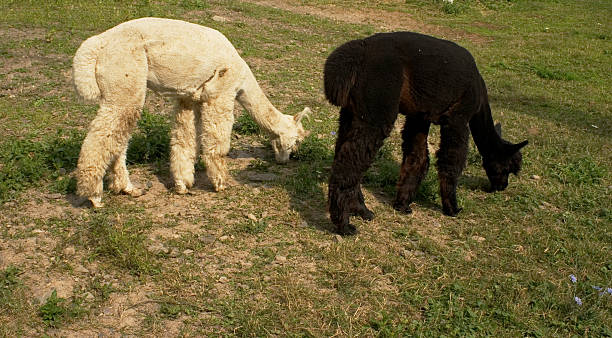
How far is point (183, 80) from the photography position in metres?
5.68

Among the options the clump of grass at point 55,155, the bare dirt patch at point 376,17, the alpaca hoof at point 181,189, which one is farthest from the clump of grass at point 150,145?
the bare dirt patch at point 376,17

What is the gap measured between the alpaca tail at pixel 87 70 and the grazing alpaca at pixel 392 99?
237 cm

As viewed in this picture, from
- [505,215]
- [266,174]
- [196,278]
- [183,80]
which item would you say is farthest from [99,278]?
[505,215]

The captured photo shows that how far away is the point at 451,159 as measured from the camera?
19.5ft

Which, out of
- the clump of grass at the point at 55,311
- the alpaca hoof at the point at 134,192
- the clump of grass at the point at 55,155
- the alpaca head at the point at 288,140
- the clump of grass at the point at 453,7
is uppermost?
the clump of grass at the point at 453,7

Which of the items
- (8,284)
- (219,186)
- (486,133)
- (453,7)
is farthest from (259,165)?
(453,7)

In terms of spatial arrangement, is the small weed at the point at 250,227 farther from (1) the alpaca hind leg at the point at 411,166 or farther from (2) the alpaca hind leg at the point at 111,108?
(1) the alpaca hind leg at the point at 411,166

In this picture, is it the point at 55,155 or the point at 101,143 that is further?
the point at 55,155

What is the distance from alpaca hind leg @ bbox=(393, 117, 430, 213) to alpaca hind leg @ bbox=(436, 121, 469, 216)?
243 mm

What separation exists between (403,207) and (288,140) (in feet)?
5.98

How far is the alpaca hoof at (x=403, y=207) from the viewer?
20.4 feet

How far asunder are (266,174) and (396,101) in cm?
240

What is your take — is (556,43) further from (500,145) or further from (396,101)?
(396,101)

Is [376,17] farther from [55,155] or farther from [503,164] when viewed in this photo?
[55,155]
